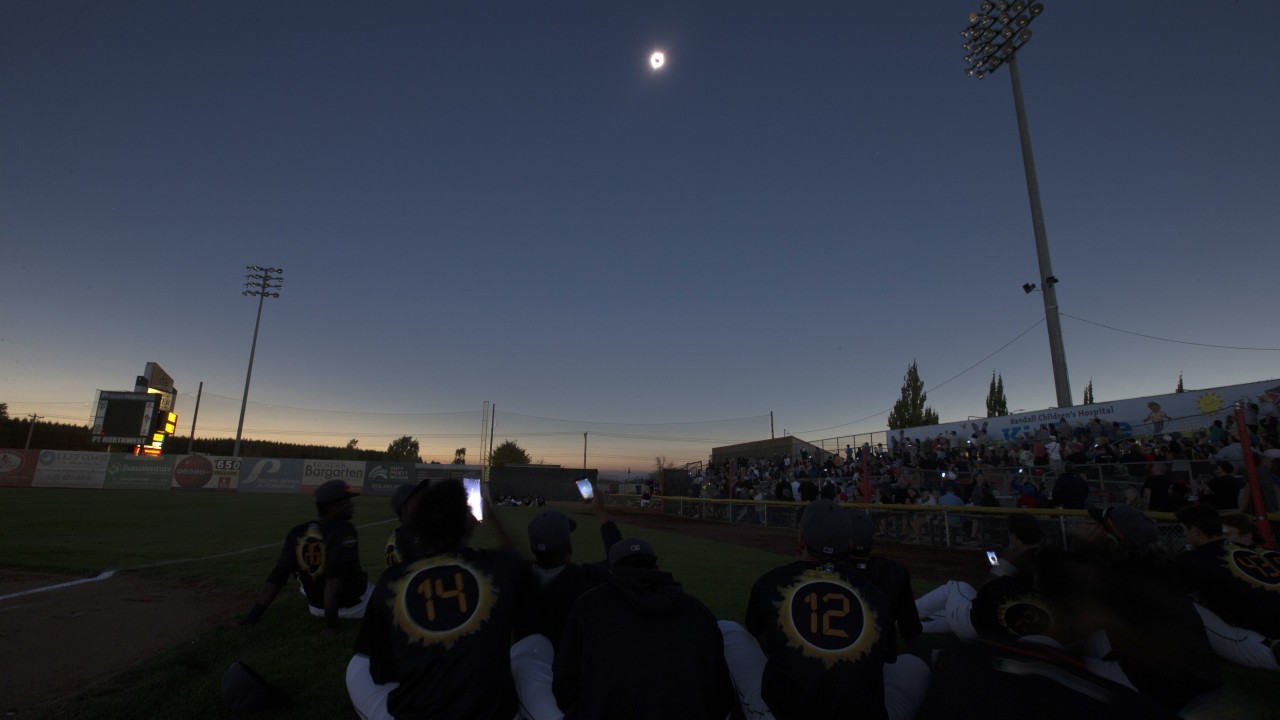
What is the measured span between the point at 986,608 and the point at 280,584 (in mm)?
6389

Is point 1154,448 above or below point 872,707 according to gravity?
above

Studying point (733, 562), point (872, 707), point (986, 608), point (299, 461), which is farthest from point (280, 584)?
point (299, 461)

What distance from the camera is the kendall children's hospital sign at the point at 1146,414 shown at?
52.9ft

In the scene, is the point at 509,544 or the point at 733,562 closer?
the point at 509,544

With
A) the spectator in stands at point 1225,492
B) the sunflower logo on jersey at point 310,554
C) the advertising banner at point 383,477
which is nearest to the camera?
the sunflower logo on jersey at point 310,554

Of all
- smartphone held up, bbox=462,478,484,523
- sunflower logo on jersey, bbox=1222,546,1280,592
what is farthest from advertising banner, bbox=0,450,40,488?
sunflower logo on jersey, bbox=1222,546,1280,592

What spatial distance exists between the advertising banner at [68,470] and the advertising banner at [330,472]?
10.2 metres

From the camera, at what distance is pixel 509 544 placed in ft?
12.0

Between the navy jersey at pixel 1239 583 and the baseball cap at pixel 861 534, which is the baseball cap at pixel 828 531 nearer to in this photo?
the baseball cap at pixel 861 534

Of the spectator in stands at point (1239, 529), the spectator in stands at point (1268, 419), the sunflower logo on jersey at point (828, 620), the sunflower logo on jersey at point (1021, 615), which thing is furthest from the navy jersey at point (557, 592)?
the spectator in stands at point (1268, 419)

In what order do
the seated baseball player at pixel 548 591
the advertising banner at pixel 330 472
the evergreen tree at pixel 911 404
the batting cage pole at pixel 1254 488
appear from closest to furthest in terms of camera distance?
the seated baseball player at pixel 548 591 < the batting cage pole at pixel 1254 488 < the advertising banner at pixel 330 472 < the evergreen tree at pixel 911 404

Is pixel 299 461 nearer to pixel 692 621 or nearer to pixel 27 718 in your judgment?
pixel 27 718

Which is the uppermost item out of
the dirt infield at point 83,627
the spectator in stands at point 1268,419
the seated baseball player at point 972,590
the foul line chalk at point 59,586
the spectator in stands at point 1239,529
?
the spectator in stands at point 1268,419

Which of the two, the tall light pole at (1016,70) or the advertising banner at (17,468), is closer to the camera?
the tall light pole at (1016,70)
